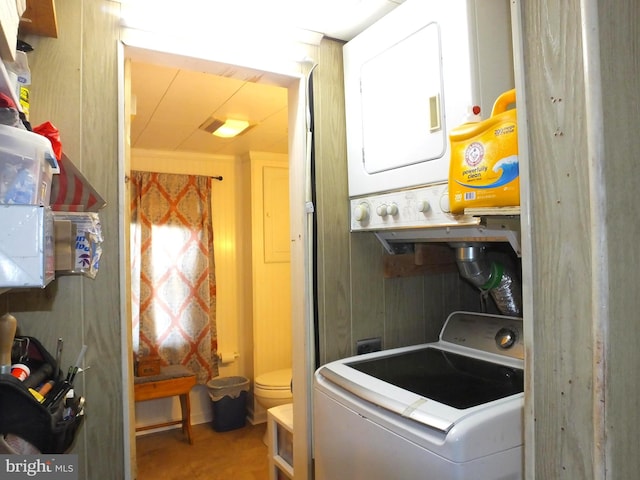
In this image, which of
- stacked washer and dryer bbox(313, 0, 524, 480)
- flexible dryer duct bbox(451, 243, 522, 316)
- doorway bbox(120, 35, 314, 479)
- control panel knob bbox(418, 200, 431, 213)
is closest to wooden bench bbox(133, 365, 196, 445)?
doorway bbox(120, 35, 314, 479)

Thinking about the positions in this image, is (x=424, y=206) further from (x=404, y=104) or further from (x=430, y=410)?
(x=430, y=410)

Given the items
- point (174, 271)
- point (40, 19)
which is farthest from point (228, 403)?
point (40, 19)

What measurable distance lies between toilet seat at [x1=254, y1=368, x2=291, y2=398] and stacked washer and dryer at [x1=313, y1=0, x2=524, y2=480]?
5.60ft

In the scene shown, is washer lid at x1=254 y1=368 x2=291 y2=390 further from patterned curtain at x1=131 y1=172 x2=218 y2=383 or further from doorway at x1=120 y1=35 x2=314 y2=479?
doorway at x1=120 y1=35 x2=314 y2=479

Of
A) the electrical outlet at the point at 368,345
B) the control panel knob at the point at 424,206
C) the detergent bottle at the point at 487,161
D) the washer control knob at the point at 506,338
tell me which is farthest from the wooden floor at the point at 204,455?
the detergent bottle at the point at 487,161

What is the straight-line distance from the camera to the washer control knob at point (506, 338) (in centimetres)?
147

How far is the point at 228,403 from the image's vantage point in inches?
132

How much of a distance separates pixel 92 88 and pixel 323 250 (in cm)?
93

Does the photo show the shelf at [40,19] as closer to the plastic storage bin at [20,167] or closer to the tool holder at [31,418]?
the plastic storage bin at [20,167]

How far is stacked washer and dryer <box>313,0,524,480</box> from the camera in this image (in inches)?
39.6

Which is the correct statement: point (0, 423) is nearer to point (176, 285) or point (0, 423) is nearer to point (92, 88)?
point (92, 88)

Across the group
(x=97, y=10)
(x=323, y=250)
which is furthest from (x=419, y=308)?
(x=97, y=10)

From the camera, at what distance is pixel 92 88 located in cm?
123

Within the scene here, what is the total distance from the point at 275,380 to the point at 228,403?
50 centimetres
